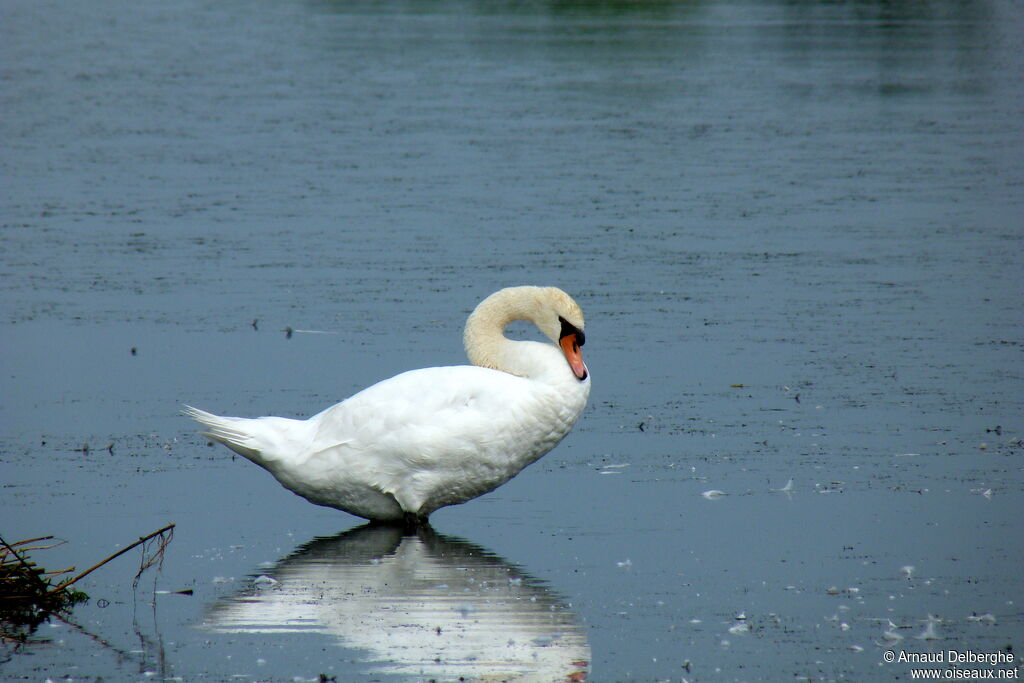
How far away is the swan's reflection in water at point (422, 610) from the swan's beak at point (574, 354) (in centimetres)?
106

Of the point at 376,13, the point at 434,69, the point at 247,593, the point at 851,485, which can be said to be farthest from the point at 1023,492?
the point at 376,13

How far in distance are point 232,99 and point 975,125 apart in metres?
10.1

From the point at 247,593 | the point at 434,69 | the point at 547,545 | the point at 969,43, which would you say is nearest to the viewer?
the point at 247,593

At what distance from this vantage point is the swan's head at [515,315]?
823 centimetres

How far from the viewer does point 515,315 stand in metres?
8.39

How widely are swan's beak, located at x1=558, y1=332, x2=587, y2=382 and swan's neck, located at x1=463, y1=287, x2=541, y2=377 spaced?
255 millimetres

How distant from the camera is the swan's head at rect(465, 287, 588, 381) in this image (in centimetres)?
823

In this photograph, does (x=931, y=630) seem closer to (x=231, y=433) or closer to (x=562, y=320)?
(x=562, y=320)

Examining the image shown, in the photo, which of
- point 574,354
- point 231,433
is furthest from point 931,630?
point 231,433

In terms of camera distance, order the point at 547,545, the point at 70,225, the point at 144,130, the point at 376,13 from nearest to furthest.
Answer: the point at 547,545, the point at 70,225, the point at 144,130, the point at 376,13

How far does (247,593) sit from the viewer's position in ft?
22.0

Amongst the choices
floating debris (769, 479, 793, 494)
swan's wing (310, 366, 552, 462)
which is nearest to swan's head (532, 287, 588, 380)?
swan's wing (310, 366, 552, 462)

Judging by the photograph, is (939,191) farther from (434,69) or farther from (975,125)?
(434,69)

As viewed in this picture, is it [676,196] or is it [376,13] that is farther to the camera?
[376,13]
